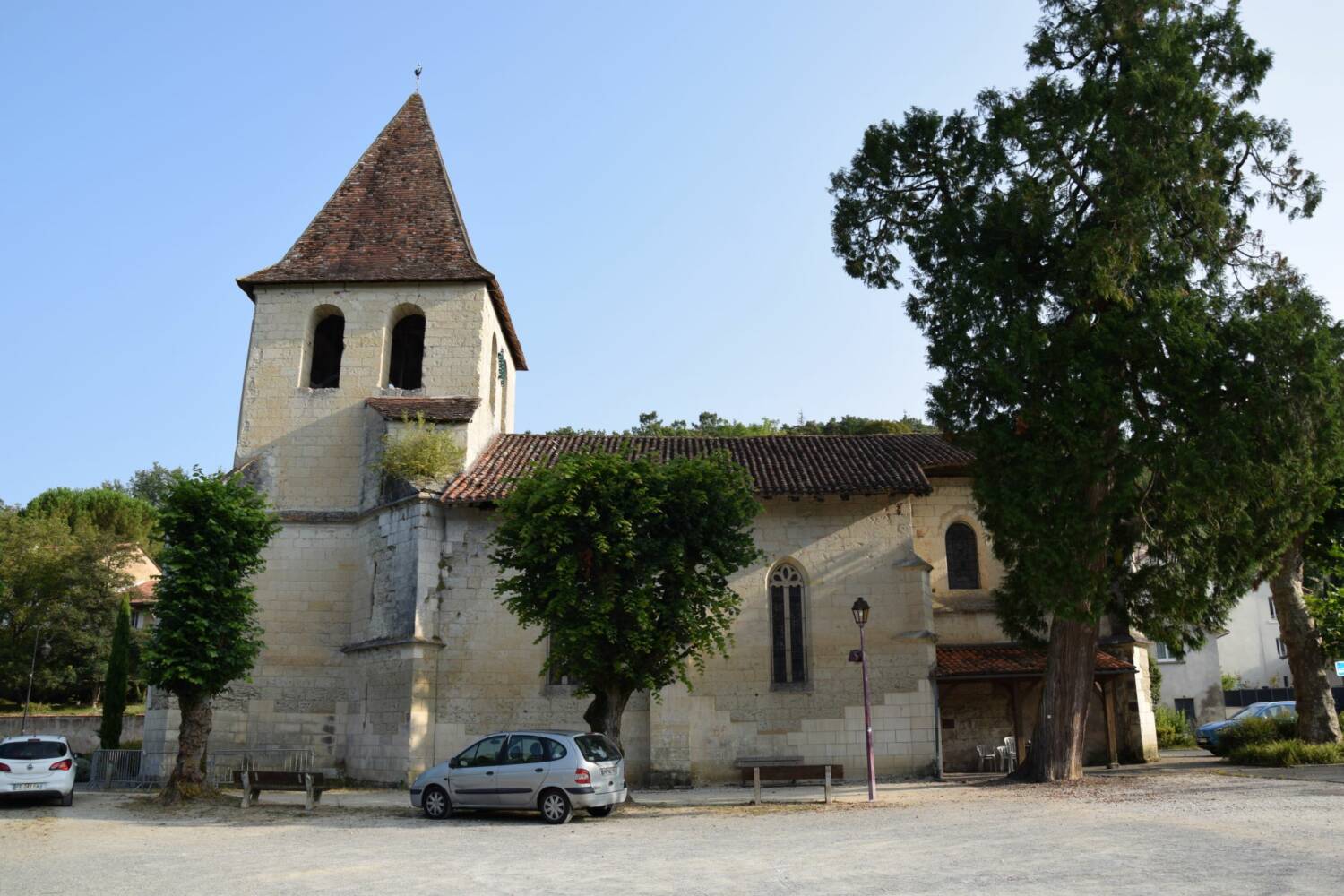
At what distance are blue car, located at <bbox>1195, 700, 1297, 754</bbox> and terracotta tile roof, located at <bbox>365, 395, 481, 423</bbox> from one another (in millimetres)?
19488

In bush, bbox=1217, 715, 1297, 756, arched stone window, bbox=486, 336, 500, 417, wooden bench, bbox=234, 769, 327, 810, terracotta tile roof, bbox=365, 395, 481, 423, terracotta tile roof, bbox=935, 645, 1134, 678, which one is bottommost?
wooden bench, bbox=234, 769, 327, 810

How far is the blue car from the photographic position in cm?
2370

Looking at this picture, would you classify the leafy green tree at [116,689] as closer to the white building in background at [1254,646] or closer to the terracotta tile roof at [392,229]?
the terracotta tile roof at [392,229]

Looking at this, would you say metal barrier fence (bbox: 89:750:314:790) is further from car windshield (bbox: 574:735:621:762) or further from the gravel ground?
car windshield (bbox: 574:735:621:762)

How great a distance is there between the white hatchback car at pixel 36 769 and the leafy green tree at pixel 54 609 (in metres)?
28.0

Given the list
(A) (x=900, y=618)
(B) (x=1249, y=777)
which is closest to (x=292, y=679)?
(A) (x=900, y=618)

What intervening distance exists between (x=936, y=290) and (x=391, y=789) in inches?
588

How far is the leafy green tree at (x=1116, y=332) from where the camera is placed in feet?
52.9

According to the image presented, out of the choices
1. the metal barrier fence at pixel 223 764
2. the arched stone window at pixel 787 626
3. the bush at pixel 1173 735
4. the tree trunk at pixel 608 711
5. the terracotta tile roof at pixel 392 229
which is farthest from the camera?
the bush at pixel 1173 735

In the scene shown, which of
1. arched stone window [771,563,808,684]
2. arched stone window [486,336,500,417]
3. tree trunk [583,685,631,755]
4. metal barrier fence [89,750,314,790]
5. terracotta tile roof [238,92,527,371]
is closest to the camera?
tree trunk [583,685,631,755]

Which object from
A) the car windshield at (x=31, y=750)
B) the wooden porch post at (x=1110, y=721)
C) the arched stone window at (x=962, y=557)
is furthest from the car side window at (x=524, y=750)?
the wooden porch post at (x=1110, y=721)

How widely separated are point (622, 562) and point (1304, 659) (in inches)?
629

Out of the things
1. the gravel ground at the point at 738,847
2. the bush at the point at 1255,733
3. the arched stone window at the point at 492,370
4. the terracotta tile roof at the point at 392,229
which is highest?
the terracotta tile roof at the point at 392,229

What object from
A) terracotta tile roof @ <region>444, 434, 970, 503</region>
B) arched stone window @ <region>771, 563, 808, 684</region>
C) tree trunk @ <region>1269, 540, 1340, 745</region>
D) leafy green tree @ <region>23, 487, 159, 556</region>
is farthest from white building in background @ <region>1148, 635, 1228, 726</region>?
leafy green tree @ <region>23, 487, 159, 556</region>
